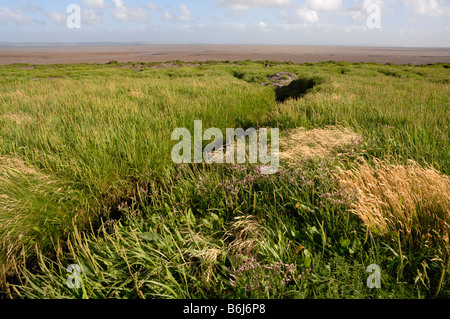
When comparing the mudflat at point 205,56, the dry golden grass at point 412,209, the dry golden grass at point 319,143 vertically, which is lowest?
the dry golden grass at point 412,209

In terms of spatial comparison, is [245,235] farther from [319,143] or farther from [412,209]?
[319,143]

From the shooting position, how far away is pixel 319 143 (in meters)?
4.19

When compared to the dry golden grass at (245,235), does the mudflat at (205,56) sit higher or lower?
higher

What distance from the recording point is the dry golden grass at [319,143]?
359 cm

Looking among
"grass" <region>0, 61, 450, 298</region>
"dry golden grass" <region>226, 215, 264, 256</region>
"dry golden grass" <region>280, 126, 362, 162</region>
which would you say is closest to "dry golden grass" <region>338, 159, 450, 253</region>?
"grass" <region>0, 61, 450, 298</region>

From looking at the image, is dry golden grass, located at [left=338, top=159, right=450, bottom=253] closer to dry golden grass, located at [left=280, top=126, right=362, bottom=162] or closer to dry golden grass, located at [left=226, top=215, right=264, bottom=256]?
dry golden grass, located at [left=226, top=215, right=264, bottom=256]

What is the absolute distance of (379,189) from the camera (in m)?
2.48

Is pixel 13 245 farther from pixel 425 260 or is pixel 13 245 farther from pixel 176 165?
pixel 425 260

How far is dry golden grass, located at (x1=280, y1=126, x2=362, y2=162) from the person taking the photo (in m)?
3.59

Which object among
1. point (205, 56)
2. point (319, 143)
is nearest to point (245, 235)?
point (319, 143)

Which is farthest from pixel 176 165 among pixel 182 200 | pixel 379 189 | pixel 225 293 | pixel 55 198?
pixel 379 189

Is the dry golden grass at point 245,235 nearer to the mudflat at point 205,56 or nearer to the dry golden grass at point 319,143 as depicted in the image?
the dry golden grass at point 319,143

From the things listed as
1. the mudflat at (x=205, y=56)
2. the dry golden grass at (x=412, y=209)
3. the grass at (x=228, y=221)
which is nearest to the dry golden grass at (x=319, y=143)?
the grass at (x=228, y=221)

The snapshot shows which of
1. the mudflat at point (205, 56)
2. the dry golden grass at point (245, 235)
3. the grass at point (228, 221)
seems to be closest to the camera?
the grass at point (228, 221)
